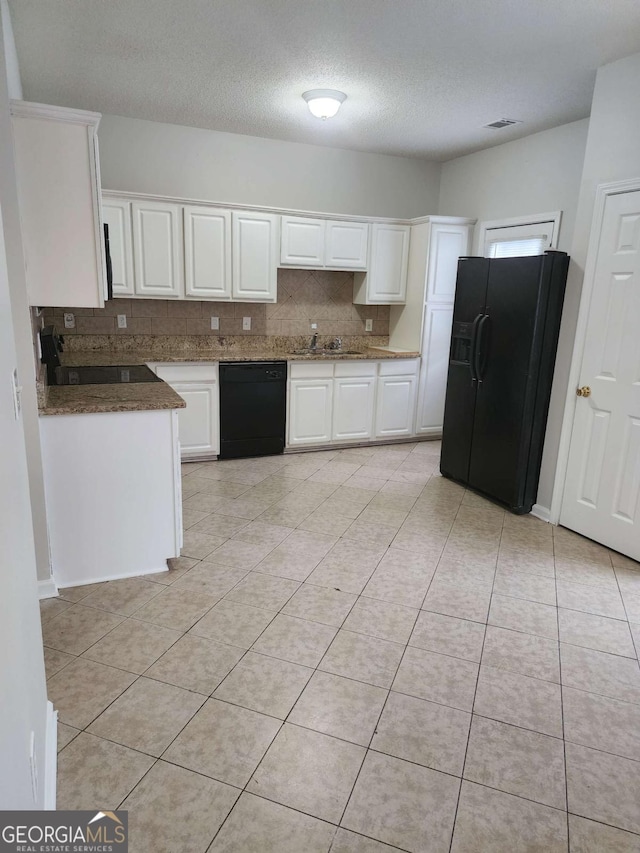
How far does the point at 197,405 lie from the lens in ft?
14.8

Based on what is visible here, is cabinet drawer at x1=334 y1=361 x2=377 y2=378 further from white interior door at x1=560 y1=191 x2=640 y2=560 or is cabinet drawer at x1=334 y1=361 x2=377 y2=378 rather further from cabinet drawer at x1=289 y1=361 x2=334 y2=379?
white interior door at x1=560 y1=191 x2=640 y2=560

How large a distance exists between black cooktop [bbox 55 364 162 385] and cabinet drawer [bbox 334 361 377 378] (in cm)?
180

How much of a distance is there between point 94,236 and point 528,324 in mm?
2593

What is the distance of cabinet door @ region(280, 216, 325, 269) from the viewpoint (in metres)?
4.80

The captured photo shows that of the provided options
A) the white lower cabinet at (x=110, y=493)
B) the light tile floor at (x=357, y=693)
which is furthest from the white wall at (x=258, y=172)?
the light tile floor at (x=357, y=693)

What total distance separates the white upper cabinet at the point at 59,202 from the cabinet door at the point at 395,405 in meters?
3.20

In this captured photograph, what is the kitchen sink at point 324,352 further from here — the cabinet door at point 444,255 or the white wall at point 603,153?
the white wall at point 603,153

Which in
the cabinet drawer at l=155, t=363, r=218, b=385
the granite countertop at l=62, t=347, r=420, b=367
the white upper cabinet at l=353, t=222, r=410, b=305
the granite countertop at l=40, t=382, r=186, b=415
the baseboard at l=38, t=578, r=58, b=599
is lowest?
the baseboard at l=38, t=578, r=58, b=599

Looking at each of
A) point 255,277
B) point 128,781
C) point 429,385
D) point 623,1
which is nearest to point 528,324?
point 623,1

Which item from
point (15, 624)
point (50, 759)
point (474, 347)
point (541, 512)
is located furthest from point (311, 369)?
point (15, 624)

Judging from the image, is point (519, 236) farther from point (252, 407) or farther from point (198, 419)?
point (198, 419)

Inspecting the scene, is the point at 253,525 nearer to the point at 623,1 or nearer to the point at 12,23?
the point at 12,23

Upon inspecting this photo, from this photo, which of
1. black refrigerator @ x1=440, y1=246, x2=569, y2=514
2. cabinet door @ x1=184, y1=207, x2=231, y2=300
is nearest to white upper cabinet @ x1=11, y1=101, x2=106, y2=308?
cabinet door @ x1=184, y1=207, x2=231, y2=300

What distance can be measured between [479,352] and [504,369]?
9.8 inches
